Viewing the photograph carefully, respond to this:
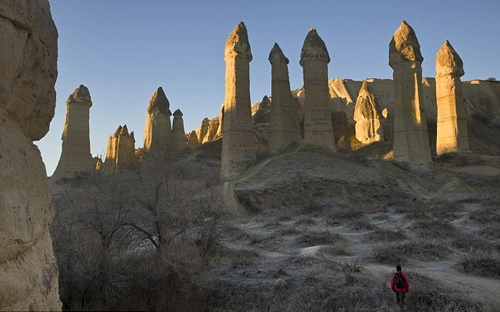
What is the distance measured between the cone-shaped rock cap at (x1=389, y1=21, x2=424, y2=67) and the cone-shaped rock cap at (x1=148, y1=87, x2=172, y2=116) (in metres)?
21.9

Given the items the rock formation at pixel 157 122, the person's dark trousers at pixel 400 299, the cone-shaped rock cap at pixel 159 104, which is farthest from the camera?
the cone-shaped rock cap at pixel 159 104

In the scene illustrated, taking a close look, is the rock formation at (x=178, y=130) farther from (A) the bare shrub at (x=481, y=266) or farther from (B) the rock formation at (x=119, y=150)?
(A) the bare shrub at (x=481, y=266)

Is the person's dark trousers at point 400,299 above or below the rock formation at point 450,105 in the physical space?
below

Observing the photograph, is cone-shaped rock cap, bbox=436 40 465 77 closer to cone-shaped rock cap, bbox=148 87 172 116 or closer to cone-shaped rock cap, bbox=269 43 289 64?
cone-shaped rock cap, bbox=269 43 289 64

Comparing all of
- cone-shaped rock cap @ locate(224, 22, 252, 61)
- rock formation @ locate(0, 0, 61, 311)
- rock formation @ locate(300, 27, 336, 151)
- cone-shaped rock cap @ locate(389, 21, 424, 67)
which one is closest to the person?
rock formation @ locate(0, 0, 61, 311)

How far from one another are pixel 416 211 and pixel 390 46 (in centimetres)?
1775

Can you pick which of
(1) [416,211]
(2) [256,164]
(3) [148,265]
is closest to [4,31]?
(3) [148,265]

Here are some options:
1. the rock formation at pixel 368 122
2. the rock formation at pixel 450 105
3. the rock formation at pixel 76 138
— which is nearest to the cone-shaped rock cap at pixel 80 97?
the rock formation at pixel 76 138

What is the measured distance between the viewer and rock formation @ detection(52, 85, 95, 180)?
94.7ft

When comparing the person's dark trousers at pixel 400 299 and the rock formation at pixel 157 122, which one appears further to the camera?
the rock formation at pixel 157 122

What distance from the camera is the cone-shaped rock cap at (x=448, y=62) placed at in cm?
3238

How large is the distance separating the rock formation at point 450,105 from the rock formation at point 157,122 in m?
24.6

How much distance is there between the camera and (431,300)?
718 centimetres

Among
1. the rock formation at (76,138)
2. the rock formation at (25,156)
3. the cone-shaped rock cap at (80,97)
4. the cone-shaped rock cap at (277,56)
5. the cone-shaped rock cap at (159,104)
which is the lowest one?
the rock formation at (25,156)
